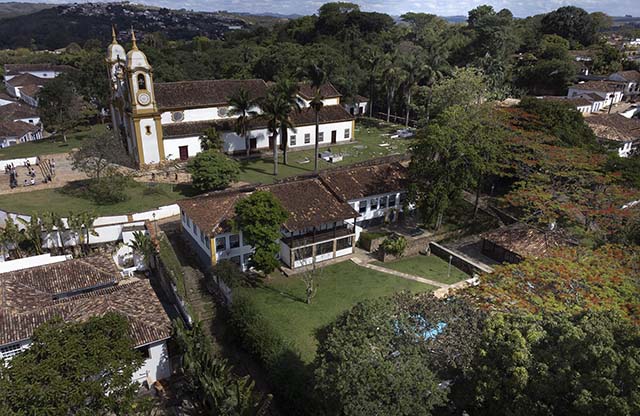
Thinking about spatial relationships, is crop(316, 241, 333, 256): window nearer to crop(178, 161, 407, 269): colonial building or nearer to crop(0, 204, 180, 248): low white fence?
crop(178, 161, 407, 269): colonial building

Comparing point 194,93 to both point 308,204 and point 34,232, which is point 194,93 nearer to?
point 34,232

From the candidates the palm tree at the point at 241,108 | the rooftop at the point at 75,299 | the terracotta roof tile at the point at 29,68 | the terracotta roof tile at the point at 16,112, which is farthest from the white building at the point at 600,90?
the terracotta roof tile at the point at 29,68

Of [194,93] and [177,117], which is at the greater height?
[194,93]

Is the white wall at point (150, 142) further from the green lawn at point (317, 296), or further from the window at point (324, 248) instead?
the green lawn at point (317, 296)

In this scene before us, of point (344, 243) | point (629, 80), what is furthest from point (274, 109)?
point (629, 80)

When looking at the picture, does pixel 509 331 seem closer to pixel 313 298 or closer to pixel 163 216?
pixel 313 298

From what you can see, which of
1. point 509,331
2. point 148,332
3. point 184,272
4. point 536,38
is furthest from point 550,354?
point 536,38
